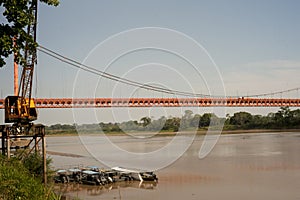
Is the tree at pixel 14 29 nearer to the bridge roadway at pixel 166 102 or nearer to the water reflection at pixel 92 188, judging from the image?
the water reflection at pixel 92 188

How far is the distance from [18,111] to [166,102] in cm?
3796

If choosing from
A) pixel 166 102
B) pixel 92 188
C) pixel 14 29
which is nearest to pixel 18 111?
pixel 92 188

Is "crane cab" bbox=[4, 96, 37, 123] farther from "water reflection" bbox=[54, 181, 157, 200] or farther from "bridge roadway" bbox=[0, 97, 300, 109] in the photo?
"bridge roadway" bbox=[0, 97, 300, 109]

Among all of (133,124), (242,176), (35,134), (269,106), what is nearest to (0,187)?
(35,134)

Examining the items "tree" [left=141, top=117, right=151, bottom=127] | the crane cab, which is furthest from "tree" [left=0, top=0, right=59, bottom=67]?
"tree" [left=141, top=117, right=151, bottom=127]

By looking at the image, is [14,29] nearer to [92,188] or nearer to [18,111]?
[18,111]

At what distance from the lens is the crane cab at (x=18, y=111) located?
19.2m

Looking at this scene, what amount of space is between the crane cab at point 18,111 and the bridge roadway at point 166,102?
2819cm

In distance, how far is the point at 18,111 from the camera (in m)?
19.4

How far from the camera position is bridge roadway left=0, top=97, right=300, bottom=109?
51.0m

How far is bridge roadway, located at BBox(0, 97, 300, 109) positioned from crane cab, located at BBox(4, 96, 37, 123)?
28192 millimetres

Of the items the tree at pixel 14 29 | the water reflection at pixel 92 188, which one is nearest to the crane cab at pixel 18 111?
the water reflection at pixel 92 188

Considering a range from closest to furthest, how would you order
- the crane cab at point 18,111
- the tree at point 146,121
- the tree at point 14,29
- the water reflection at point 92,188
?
the tree at point 14,29 < the crane cab at point 18,111 < the water reflection at point 92,188 < the tree at point 146,121

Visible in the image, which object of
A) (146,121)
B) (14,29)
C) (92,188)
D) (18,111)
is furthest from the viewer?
(146,121)
